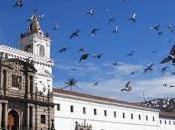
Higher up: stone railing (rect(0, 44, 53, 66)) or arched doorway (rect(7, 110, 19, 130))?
stone railing (rect(0, 44, 53, 66))

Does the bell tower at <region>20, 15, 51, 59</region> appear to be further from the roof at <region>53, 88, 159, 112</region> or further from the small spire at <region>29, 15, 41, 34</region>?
the roof at <region>53, 88, 159, 112</region>

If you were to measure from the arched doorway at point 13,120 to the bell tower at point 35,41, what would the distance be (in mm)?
8441

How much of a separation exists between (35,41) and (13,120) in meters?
10.7

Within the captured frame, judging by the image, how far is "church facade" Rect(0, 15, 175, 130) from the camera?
4872 centimetres

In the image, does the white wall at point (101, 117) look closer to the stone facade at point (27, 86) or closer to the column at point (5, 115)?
the stone facade at point (27, 86)

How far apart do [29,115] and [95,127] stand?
1405 centimetres

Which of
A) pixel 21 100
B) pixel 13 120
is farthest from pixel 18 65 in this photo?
pixel 13 120

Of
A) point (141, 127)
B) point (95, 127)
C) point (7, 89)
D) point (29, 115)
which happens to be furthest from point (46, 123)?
point (141, 127)

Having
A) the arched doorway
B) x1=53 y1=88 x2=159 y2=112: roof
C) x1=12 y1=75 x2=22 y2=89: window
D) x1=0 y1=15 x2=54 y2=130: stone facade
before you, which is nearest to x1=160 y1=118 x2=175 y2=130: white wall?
x1=53 y1=88 x2=159 y2=112: roof

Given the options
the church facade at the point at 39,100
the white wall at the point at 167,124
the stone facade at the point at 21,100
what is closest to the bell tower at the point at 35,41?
the church facade at the point at 39,100

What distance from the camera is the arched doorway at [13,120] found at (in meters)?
48.6

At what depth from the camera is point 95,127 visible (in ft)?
202

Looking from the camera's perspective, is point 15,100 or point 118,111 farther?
point 118,111

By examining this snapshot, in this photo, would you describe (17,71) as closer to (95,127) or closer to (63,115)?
(63,115)
